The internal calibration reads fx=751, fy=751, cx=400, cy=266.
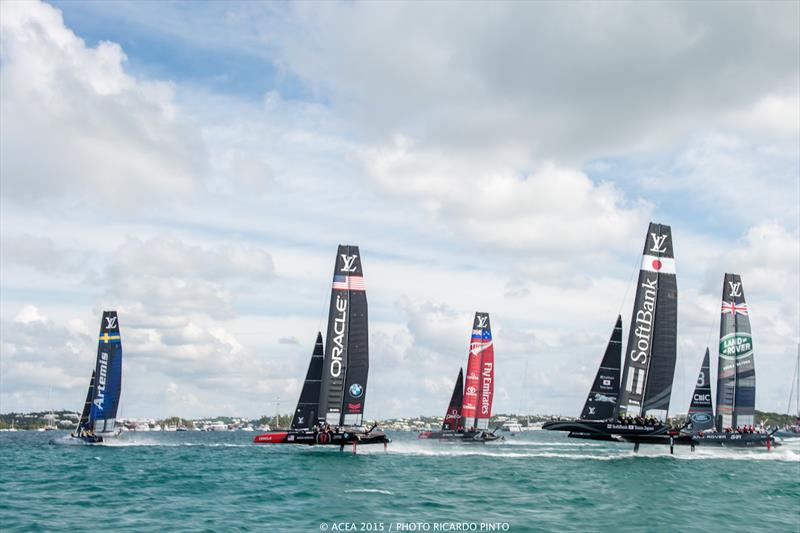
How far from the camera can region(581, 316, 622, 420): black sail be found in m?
45.5

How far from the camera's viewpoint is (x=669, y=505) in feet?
→ 87.8

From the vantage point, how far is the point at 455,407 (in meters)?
84.1

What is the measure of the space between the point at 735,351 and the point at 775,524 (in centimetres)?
4588

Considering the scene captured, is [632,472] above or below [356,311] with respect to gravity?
below

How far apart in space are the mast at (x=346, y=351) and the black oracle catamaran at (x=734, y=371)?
31389mm

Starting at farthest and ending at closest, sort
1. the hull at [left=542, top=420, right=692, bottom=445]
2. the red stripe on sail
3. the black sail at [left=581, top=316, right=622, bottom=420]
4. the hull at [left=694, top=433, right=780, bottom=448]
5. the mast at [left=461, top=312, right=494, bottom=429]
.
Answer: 1. the red stripe on sail
2. the mast at [left=461, top=312, right=494, bottom=429]
3. the hull at [left=694, top=433, right=780, bottom=448]
4. the black sail at [left=581, top=316, right=622, bottom=420]
5. the hull at [left=542, top=420, right=692, bottom=445]

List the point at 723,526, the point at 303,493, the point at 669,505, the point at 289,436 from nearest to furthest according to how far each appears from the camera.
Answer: the point at 723,526
the point at 669,505
the point at 303,493
the point at 289,436

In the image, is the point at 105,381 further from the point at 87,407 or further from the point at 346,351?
the point at 346,351

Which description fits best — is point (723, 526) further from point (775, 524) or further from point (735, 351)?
point (735, 351)

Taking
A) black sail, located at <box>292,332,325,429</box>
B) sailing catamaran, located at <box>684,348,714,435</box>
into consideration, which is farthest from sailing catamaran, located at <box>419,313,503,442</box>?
black sail, located at <box>292,332,325,429</box>

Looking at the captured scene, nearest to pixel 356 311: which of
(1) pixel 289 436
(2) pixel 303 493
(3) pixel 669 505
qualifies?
(1) pixel 289 436

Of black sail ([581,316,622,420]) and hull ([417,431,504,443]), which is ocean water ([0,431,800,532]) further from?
hull ([417,431,504,443])

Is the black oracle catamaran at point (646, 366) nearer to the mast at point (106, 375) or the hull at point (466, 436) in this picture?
the hull at point (466, 436)

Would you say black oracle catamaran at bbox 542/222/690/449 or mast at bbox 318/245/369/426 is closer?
black oracle catamaran at bbox 542/222/690/449
